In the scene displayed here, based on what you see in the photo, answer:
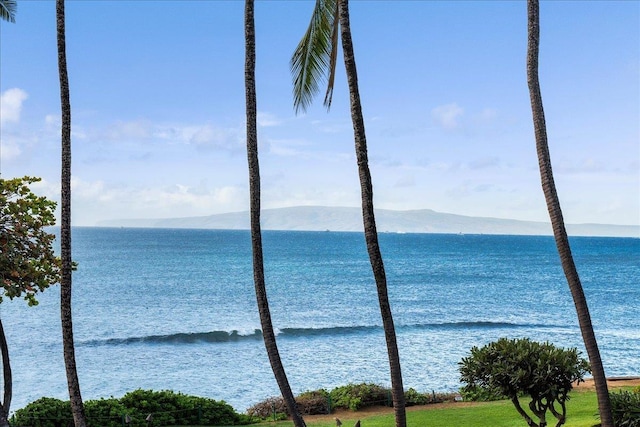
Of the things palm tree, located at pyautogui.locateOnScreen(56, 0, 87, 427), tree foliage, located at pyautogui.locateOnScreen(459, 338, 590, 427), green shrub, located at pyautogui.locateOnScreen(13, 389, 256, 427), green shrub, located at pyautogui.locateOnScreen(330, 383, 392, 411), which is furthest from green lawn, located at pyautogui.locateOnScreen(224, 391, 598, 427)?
palm tree, located at pyautogui.locateOnScreen(56, 0, 87, 427)

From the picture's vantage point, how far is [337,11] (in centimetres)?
1384

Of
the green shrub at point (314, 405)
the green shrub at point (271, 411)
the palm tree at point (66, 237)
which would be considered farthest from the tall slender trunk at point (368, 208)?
the green shrub at point (314, 405)

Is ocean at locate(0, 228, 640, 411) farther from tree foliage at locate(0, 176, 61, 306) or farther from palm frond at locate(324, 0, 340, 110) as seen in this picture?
palm frond at locate(324, 0, 340, 110)

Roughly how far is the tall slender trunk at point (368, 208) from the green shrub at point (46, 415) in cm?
1230

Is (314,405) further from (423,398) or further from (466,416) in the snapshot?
(466,416)

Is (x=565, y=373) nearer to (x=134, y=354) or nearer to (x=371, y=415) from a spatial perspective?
(x=371, y=415)

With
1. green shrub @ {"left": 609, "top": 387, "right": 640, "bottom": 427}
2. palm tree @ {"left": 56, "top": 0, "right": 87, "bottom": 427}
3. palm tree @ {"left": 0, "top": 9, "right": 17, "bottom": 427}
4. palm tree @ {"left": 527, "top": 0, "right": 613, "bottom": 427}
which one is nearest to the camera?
palm tree @ {"left": 527, "top": 0, "right": 613, "bottom": 427}

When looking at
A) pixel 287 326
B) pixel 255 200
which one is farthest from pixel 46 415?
pixel 287 326

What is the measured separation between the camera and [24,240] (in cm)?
1456

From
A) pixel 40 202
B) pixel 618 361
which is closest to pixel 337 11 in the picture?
pixel 40 202

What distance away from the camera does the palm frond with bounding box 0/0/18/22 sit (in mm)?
16172

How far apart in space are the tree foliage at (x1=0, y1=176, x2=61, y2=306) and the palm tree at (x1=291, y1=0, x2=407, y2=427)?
232 inches

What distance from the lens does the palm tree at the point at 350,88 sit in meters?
12.3

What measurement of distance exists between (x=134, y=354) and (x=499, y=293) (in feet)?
187
